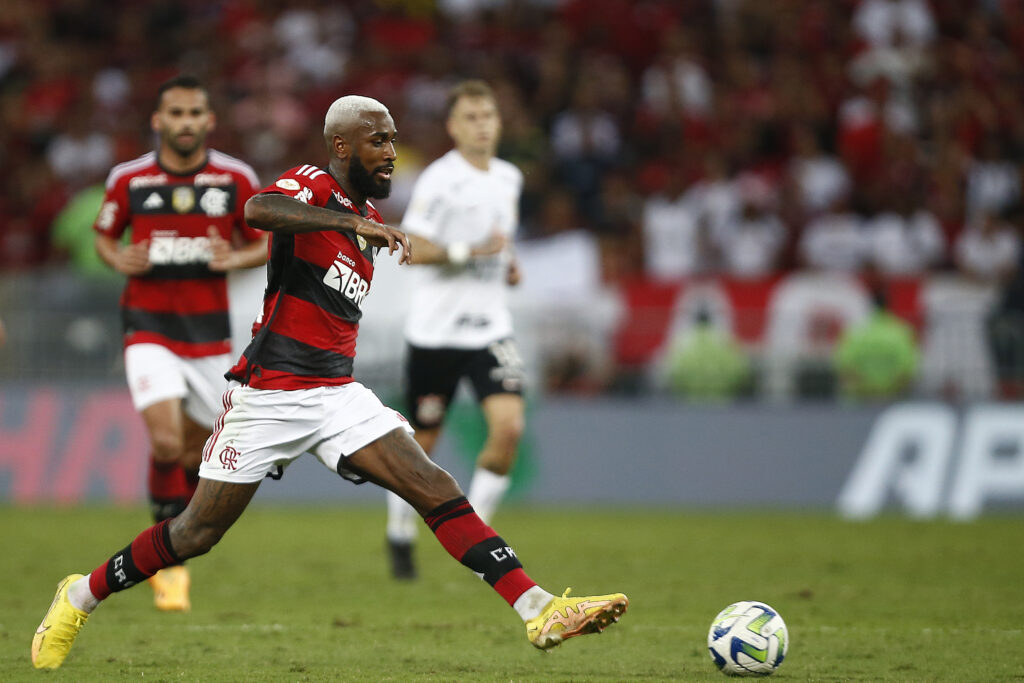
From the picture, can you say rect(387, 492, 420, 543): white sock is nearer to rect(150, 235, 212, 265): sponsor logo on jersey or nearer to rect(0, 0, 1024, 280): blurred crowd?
rect(150, 235, 212, 265): sponsor logo on jersey

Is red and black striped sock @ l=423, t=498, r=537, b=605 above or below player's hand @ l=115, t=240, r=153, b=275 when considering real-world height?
below

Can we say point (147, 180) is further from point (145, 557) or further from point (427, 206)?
point (145, 557)

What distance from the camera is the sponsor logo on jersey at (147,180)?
8.62 meters

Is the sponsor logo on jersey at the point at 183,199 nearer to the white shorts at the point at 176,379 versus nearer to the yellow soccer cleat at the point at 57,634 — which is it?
the white shorts at the point at 176,379

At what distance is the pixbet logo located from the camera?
46.9 ft

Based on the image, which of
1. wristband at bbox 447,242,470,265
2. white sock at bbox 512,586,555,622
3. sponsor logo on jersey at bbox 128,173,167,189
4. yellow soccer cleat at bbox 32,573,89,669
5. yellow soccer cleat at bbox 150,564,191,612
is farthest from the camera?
wristband at bbox 447,242,470,265

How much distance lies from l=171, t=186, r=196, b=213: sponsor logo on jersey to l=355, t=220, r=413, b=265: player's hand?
3.09 m

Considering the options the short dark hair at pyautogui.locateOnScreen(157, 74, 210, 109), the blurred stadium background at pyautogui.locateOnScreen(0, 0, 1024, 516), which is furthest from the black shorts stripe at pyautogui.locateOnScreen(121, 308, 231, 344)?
the blurred stadium background at pyautogui.locateOnScreen(0, 0, 1024, 516)

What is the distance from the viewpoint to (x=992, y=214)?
16.6 metres

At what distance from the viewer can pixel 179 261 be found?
8555 millimetres

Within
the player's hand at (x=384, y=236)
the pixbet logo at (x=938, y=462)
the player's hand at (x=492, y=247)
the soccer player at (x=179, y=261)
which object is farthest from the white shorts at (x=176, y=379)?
the pixbet logo at (x=938, y=462)

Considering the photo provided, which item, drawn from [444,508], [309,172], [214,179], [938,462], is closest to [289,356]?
[309,172]

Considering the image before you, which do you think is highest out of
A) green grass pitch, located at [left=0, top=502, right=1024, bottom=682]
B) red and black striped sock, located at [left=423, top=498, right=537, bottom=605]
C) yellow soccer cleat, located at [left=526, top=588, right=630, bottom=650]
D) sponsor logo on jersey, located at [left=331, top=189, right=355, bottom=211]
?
sponsor logo on jersey, located at [left=331, top=189, right=355, bottom=211]

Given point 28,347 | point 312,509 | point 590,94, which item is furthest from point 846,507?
point 28,347
